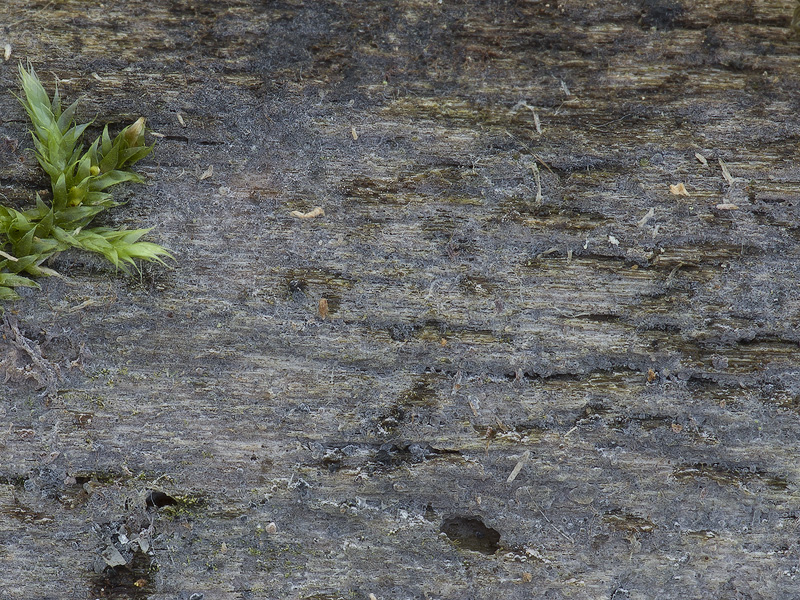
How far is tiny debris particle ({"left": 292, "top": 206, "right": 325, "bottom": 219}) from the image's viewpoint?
8.19ft

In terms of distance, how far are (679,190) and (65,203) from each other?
2.62 m

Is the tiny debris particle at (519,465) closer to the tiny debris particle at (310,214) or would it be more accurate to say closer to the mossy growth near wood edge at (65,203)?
the tiny debris particle at (310,214)

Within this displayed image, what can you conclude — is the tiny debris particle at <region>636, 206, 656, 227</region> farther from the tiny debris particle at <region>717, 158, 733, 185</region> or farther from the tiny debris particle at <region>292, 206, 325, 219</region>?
the tiny debris particle at <region>292, 206, 325, 219</region>

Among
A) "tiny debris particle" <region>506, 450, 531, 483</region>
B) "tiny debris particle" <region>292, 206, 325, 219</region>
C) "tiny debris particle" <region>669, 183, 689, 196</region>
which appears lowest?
"tiny debris particle" <region>506, 450, 531, 483</region>

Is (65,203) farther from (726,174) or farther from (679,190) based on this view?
(726,174)

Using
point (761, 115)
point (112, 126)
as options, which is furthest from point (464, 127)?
point (112, 126)

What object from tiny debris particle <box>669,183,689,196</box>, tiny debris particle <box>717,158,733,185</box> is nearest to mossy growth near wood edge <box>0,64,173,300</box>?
tiny debris particle <box>669,183,689,196</box>

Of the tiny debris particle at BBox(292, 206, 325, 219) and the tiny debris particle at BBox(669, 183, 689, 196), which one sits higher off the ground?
the tiny debris particle at BBox(669, 183, 689, 196)

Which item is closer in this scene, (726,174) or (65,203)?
(65,203)

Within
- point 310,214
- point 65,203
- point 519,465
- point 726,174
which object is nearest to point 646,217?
point 726,174

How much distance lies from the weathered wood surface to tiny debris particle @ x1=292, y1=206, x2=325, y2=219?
0.04 m

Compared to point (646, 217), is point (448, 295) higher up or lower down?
lower down

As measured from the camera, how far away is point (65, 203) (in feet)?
7.85

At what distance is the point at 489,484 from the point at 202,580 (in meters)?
1.31
